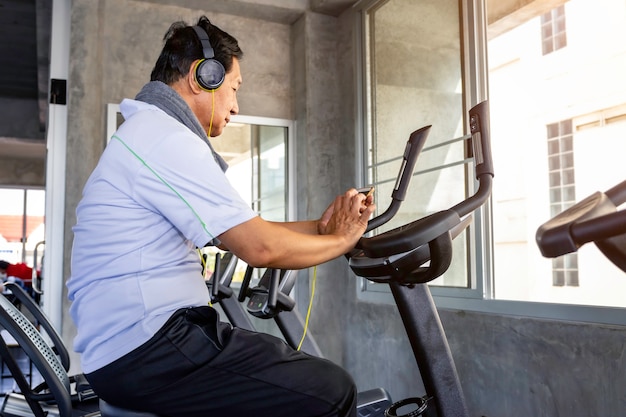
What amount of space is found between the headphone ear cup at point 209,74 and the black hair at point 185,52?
1.7 inches

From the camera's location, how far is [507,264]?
132 inches

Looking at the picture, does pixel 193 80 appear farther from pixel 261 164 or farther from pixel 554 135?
pixel 261 164

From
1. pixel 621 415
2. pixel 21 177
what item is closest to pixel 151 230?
pixel 621 415

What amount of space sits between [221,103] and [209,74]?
0.36 feet

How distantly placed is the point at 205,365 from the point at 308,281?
3.43 metres

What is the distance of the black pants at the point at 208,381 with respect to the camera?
124cm

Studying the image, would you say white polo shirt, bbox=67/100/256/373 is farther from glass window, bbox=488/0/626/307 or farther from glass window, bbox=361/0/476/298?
glass window, bbox=361/0/476/298

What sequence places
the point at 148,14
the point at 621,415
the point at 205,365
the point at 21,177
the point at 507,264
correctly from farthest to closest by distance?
the point at 21,177 < the point at 148,14 < the point at 507,264 < the point at 621,415 < the point at 205,365

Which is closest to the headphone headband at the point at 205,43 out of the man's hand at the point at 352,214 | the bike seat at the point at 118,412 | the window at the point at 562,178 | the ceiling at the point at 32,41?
the man's hand at the point at 352,214

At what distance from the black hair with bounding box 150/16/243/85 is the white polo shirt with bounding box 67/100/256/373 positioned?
0.35 meters

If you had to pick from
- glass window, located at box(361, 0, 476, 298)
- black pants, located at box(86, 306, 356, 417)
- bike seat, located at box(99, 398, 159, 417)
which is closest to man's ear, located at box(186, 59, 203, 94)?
black pants, located at box(86, 306, 356, 417)

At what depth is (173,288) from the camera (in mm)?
1314

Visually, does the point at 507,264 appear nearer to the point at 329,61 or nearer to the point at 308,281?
the point at 308,281

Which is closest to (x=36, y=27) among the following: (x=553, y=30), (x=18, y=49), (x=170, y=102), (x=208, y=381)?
(x=18, y=49)
